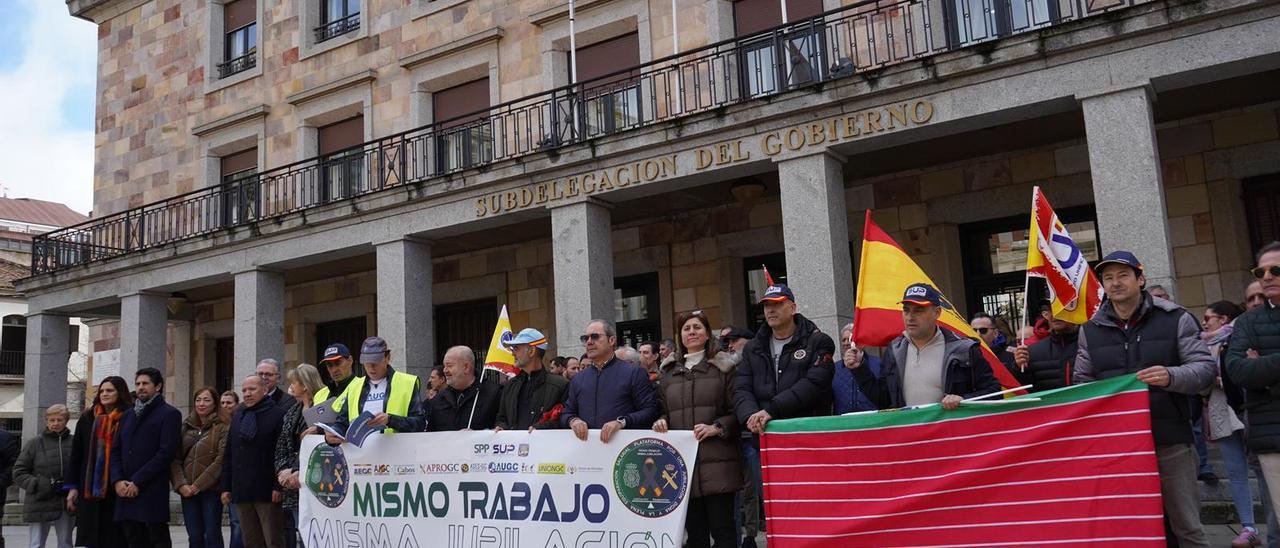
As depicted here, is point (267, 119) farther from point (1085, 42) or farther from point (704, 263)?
point (1085, 42)

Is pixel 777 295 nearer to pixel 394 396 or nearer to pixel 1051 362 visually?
pixel 1051 362

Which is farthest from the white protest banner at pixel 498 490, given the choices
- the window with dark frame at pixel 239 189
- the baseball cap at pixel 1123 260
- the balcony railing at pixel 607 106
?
the window with dark frame at pixel 239 189

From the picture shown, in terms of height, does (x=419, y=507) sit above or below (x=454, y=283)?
below

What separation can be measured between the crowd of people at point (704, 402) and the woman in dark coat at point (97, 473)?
A: 0.02 metres

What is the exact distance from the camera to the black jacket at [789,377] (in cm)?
605

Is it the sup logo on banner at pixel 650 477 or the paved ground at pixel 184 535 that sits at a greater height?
the sup logo on banner at pixel 650 477

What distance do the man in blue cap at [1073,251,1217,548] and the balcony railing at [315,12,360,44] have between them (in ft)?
52.0

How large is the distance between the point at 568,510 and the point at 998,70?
22.5 ft

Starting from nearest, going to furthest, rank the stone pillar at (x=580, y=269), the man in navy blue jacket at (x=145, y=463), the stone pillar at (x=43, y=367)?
the man in navy blue jacket at (x=145, y=463) < the stone pillar at (x=580, y=269) < the stone pillar at (x=43, y=367)

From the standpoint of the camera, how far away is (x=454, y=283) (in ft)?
59.5

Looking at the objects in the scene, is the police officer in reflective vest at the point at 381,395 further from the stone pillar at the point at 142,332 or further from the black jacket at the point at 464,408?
the stone pillar at the point at 142,332

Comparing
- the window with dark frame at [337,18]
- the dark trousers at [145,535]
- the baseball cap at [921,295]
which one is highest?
the window with dark frame at [337,18]

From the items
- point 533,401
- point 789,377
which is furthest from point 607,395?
point 789,377

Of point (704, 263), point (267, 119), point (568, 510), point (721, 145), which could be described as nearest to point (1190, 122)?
point (721, 145)
